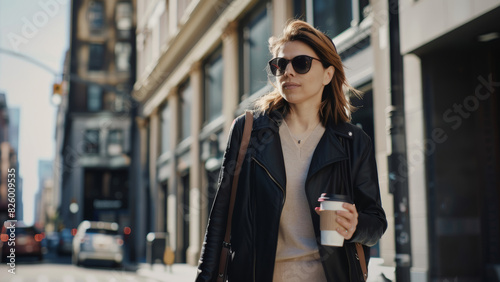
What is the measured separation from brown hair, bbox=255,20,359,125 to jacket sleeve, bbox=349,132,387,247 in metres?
0.20

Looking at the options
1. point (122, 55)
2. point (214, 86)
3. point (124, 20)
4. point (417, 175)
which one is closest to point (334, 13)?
point (417, 175)

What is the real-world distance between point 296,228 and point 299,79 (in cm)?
67

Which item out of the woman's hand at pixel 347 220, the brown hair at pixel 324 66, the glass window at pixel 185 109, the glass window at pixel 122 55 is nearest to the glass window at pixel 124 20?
the glass window at pixel 122 55

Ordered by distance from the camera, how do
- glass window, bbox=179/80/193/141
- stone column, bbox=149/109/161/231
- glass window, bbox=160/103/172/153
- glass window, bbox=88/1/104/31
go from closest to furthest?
glass window, bbox=179/80/193/141, glass window, bbox=160/103/172/153, stone column, bbox=149/109/161/231, glass window, bbox=88/1/104/31

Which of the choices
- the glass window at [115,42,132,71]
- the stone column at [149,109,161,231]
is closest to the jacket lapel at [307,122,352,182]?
the stone column at [149,109,161,231]

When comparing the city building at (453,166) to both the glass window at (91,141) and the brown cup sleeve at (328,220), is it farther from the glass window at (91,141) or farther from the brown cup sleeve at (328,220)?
the glass window at (91,141)

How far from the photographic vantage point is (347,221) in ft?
8.05

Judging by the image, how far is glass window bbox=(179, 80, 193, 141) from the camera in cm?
2392

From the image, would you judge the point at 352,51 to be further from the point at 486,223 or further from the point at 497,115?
the point at 486,223

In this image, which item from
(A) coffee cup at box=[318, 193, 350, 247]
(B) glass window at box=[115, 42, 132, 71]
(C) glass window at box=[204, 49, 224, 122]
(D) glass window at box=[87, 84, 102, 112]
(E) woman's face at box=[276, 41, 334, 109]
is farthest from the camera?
(B) glass window at box=[115, 42, 132, 71]

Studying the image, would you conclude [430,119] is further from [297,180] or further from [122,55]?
[122,55]

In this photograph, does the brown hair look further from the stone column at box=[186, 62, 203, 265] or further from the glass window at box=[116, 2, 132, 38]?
the glass window at box=[116, 2, 132, 38]

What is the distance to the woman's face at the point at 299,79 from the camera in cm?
280

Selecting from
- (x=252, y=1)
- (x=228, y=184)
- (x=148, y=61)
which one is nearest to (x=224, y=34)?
(x=252, y=1)
